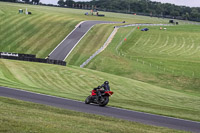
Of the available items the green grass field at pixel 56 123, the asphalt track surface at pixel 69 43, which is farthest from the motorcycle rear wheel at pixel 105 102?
the asphalt track surface at pixel 69 43

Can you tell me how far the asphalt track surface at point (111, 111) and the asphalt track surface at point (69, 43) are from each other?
44.9m

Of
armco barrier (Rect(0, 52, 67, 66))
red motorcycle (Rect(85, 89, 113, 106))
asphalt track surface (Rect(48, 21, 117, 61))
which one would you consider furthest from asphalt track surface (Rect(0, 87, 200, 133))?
asphalt track surface (Rect(48, 21, 117, 61))

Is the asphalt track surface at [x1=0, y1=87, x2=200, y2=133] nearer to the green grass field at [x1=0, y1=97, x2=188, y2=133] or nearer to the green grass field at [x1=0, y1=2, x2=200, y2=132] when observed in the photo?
the green grass field at [x1=0, y1=2, x2=200, y2=132]

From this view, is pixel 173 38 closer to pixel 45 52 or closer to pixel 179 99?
pixel 45 52

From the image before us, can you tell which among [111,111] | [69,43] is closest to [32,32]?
[69,43]

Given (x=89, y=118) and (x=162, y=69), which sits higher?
(x=89, y=118)

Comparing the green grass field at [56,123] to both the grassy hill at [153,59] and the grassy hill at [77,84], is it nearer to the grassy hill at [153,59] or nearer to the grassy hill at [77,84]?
the grassy hill at [77,84]

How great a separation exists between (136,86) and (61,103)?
22.8m

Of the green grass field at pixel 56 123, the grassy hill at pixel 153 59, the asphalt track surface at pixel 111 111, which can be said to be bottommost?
the grassy hill at pixel 153 59

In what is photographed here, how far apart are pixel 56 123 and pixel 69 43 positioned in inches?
2708

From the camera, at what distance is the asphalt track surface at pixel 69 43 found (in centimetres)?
7466

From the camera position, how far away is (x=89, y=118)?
784 inches

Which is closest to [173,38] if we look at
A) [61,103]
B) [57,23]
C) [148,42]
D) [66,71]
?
[148,42]

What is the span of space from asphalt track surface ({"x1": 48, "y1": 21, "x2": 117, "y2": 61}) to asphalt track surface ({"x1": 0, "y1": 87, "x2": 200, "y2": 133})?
4489 cm
